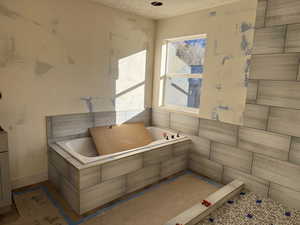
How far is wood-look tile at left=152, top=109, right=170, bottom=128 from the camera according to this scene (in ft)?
11.5

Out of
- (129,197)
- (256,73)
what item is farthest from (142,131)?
(256,73)

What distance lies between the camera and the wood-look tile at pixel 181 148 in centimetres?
292

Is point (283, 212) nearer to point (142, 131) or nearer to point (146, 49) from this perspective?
point (142, 131)

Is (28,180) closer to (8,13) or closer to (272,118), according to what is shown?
(8,13)

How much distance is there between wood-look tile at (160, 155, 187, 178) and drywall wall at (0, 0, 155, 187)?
118 centimetres

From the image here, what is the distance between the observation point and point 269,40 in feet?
7.32

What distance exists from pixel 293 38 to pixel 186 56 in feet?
5.08

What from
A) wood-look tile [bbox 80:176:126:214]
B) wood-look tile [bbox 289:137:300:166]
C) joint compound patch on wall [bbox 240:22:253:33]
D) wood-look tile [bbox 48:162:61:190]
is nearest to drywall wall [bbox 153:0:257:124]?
joint compound patch on wall [bbox 240:22:253:33]

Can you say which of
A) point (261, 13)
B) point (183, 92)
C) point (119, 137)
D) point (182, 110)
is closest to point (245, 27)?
point (261, 13)

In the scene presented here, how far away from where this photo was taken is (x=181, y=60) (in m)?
3.44

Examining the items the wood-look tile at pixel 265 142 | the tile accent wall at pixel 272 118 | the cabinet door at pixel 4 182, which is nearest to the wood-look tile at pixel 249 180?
the tile accent wall at pixel 272 118

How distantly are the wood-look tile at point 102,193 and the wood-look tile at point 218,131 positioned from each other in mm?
1369

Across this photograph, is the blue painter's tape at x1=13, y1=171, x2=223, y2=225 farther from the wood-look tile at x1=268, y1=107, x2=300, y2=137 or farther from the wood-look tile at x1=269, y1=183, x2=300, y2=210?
the wood-look tile at x1=268, y1=107, x2=300, y2=137

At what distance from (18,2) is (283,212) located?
3666mm
